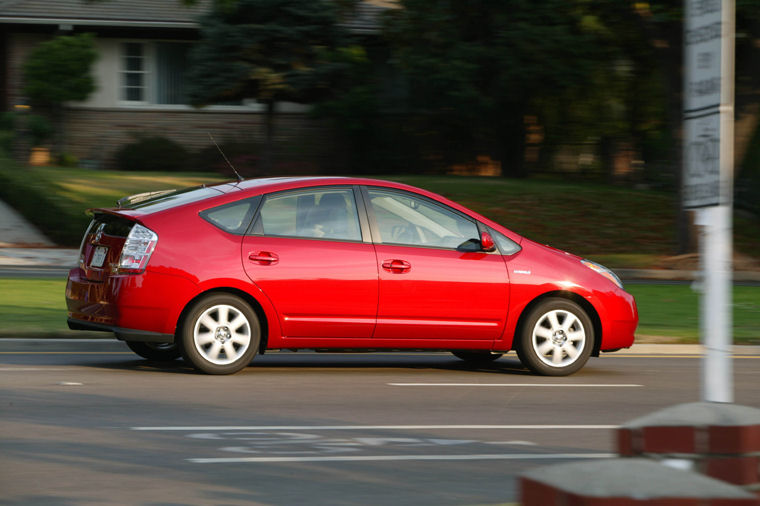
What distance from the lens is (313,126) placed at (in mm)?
31516

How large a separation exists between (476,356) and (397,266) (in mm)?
1903

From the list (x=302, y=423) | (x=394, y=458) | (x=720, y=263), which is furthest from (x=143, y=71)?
(x=720, y=263)

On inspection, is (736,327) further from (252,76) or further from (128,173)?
(128,173)

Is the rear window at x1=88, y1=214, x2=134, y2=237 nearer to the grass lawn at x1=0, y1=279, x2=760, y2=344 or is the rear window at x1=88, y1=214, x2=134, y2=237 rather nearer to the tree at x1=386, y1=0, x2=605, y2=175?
the grass lawn at x1=0, y1=279, x2=760, y2=344

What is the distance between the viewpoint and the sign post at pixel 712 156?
5375mm

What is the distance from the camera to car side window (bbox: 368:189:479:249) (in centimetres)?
984

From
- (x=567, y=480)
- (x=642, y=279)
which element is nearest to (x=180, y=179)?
(x=642, y=279)

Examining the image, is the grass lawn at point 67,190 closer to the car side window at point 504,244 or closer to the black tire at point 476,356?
the black tire at point 476,356

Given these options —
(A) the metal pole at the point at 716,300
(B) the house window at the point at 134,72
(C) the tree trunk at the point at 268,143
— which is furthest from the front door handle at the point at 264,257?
(B) the house window at the point at 134,72

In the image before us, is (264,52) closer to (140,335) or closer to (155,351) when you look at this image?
(155,351)

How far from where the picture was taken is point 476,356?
36.6 feet

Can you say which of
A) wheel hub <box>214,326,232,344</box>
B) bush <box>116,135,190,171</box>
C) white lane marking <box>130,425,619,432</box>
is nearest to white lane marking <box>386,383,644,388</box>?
wheel hub <box>214,326,232,344</box>

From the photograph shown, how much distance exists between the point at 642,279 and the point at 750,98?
417 cm

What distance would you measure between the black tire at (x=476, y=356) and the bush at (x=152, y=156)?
20.1 metres
